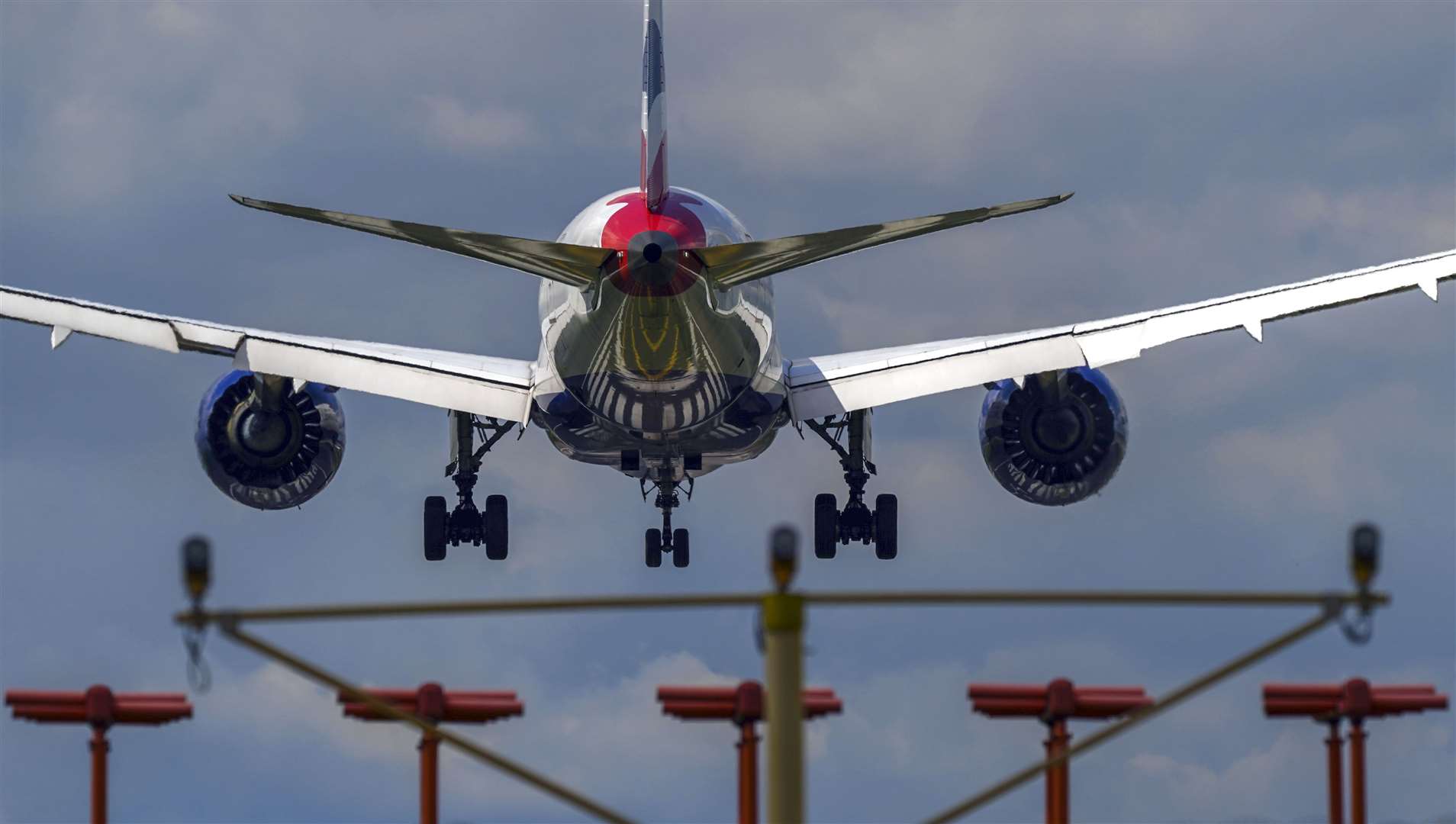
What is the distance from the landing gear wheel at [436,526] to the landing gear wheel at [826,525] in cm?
816

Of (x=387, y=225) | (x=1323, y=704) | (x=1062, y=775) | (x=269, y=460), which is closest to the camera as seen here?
(x=1062, y=775)

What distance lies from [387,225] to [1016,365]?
52.4 feet

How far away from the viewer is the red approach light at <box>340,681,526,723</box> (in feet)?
96.0

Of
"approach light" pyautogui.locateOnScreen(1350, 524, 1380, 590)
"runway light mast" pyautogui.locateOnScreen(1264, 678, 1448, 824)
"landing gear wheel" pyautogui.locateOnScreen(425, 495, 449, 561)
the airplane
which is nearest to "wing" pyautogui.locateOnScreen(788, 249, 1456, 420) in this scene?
the airplane

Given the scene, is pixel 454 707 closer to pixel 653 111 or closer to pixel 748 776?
pixel 748 776

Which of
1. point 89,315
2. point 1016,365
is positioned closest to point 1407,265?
point 1016,365

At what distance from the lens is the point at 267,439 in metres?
59.4

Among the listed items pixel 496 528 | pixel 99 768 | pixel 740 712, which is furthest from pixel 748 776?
pixel 496 528

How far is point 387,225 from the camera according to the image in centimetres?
4609

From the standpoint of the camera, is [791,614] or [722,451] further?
[722,451]

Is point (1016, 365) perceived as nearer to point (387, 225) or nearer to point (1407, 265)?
point (1407, 265)

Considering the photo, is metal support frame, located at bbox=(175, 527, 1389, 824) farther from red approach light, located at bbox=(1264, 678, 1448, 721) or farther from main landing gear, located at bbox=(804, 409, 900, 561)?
main landing gear, located at bbox=(804, 409, 900, 561)

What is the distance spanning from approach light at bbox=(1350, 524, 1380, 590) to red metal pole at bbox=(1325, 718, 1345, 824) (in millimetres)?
8532

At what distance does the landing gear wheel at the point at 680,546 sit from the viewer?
198 ft
